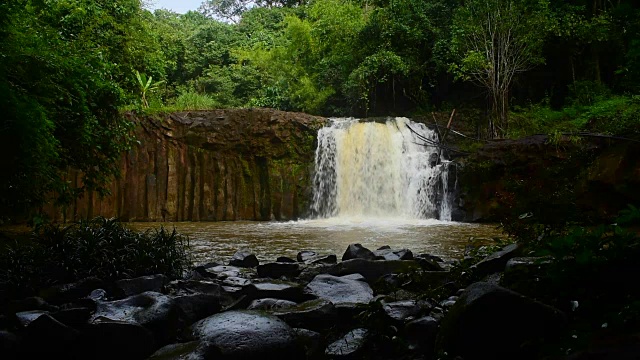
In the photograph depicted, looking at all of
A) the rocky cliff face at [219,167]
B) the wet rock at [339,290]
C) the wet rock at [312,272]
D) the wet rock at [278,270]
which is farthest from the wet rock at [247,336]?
the rocky cliff face at [219,167]

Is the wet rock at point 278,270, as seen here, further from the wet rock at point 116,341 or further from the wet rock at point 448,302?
the wet rock at point 116,341

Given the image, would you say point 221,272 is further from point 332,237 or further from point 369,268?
point 332,237

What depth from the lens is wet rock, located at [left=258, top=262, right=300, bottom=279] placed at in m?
6.62

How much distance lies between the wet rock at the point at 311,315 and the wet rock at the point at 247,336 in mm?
383

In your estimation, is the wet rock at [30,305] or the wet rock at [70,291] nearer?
the wet rock at [30,305]

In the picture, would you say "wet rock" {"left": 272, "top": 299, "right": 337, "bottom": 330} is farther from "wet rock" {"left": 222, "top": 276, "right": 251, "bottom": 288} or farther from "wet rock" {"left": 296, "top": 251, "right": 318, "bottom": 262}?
"wet rock" {"left": 296, "top": 251, "right": 318, "bottom": 262}

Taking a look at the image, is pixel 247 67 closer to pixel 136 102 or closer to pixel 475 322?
pixel 136 102

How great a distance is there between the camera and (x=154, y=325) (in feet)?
13.4

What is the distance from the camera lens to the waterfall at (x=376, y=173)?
16.4 m

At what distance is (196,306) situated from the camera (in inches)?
181

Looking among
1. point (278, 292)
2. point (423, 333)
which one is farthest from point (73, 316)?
point (423, 333)

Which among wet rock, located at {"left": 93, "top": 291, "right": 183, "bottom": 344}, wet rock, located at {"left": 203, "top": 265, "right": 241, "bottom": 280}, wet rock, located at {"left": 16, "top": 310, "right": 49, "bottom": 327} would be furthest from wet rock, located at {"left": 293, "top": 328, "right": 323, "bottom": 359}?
wet rock, located at {"left": 203, "top": 265, "right": 241, "bottom": 280}

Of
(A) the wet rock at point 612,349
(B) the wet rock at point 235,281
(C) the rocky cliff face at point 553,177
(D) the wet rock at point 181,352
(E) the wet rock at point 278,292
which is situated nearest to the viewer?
(A) the wet rock at point 612,349

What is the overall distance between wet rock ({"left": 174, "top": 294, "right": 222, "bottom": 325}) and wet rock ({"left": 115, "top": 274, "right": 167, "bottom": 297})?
852 millimetres
